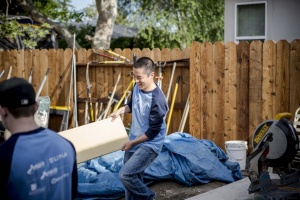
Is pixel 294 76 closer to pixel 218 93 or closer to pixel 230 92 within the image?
pixel 230 92

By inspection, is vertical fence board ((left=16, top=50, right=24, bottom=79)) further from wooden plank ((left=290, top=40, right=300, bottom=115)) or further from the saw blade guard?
the saw blade guard

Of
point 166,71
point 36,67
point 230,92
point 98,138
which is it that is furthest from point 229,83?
point 36,67

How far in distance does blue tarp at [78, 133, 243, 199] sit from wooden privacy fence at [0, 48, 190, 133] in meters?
2.05

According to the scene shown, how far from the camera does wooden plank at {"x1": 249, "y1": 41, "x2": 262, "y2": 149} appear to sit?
9.73 m

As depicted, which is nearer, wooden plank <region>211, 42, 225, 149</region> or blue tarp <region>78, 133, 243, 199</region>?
blue tarp <region>78, 133, 243, 199</region>

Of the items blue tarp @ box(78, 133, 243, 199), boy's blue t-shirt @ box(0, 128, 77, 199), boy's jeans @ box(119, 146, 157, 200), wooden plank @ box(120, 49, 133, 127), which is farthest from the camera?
wooden plank @ box(120, 49, 133, 127)

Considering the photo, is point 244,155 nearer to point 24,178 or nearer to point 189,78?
point 189,78

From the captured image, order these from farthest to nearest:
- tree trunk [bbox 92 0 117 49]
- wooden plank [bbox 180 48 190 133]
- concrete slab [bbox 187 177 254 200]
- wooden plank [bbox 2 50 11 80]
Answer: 1. tree trunk [bbox 92 0 117 49]
2. wooden plank [bbox 2 50 11 80]
3. wooden plank [bbox 180 48 190 133]
4. concrete slab [bbox 187 177 254 200]

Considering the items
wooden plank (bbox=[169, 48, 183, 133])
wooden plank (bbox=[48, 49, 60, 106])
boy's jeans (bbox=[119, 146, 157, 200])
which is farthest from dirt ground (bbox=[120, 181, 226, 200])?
wooden plank (bbox=[48, 49, 60, 106])

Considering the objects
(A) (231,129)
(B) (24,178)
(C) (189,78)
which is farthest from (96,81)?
(B) (24,178)

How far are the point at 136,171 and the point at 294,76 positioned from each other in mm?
4132

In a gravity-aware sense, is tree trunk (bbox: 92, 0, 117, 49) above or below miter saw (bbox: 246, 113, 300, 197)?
above

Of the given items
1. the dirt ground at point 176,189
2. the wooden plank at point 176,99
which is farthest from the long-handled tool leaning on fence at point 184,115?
the dirt ground at point 176,189

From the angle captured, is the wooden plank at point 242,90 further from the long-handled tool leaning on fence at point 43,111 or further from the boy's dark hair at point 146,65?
the long-handled tool leaning on fence at point 43,111
